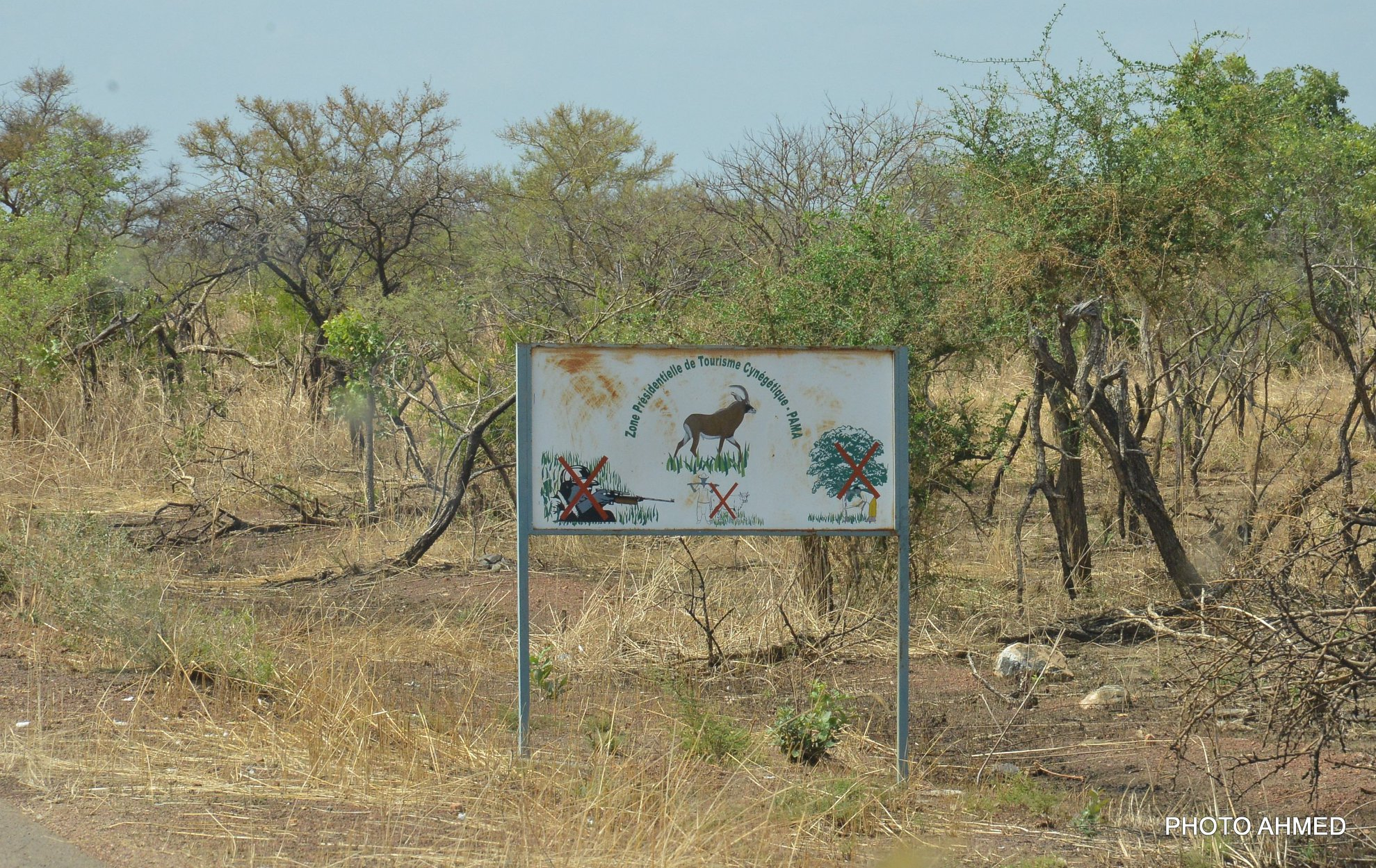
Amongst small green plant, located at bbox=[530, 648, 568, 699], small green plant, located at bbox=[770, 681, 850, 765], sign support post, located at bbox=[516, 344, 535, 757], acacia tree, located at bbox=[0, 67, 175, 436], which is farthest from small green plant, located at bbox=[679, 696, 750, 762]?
acacia tree, located at bbox=[0, 67, 175, 436]

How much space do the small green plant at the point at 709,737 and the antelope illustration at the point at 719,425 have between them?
1108 millimetres

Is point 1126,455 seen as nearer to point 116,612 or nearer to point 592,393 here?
point 592,393

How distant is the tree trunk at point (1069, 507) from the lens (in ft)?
28.7

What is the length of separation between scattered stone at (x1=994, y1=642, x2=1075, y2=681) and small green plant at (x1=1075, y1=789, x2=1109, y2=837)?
78.8 inches

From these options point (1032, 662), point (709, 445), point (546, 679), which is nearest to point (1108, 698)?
point (1032, 662)

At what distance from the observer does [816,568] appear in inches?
323

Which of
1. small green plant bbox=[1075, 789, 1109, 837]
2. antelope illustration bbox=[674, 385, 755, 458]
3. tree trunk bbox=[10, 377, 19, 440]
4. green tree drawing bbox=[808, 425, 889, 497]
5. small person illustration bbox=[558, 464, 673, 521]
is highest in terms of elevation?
tree trunk bbox=[10, 377, 19, 440]

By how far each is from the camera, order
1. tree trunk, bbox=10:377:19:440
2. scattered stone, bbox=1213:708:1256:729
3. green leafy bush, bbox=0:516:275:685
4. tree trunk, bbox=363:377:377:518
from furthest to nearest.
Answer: tree trunk, bbox=10:377:19:440 < tree trunk, bbox=363:377:377:518 < green leafy bush, bbox=0:516:275:685 < scattered stone, bbox=1213:708:1256:729

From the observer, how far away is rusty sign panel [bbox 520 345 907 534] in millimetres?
5203

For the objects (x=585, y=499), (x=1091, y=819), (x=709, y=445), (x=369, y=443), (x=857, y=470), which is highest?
(x=369, y=443)

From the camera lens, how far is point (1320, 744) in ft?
13.4

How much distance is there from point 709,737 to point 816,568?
3094 millimetres

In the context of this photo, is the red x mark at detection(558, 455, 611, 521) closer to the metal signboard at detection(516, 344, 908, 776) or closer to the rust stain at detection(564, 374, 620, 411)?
the metal signboard at detection(516, 344, 908, 776)

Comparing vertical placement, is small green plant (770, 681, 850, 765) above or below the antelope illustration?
below
